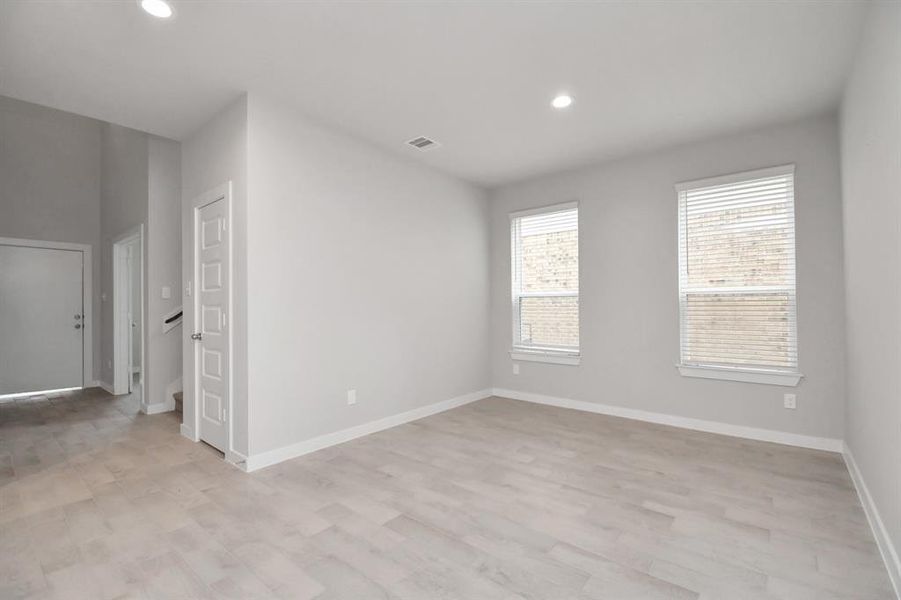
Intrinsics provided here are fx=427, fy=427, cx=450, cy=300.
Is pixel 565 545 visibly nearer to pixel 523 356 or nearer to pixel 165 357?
pixel 523 356

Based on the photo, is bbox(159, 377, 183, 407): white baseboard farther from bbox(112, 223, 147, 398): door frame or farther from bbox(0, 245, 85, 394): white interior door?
bbox(0, 245, 85, 394): white interior door

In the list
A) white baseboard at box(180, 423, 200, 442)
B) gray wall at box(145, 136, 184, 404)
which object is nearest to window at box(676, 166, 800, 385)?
white baseboard at box(180, 423, 200, 442)

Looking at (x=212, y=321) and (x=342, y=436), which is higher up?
(x=212, y=321)

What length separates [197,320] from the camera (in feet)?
12.1

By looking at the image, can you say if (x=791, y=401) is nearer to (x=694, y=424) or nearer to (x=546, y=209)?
(x=694, y=424)

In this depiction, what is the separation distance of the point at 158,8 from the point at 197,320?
232cm

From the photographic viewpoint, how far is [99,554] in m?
2.05

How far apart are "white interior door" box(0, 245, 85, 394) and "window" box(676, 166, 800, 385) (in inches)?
308

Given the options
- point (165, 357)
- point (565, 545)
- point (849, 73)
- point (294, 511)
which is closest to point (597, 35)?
point (849, 73)

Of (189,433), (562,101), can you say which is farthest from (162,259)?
(562,101)

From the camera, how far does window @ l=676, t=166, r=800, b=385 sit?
3670 mm

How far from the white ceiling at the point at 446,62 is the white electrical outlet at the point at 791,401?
2.34 m

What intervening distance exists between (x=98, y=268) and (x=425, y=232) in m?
5.04

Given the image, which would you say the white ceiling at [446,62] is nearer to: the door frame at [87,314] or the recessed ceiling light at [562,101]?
the recessed ceiling light at [562,101]
